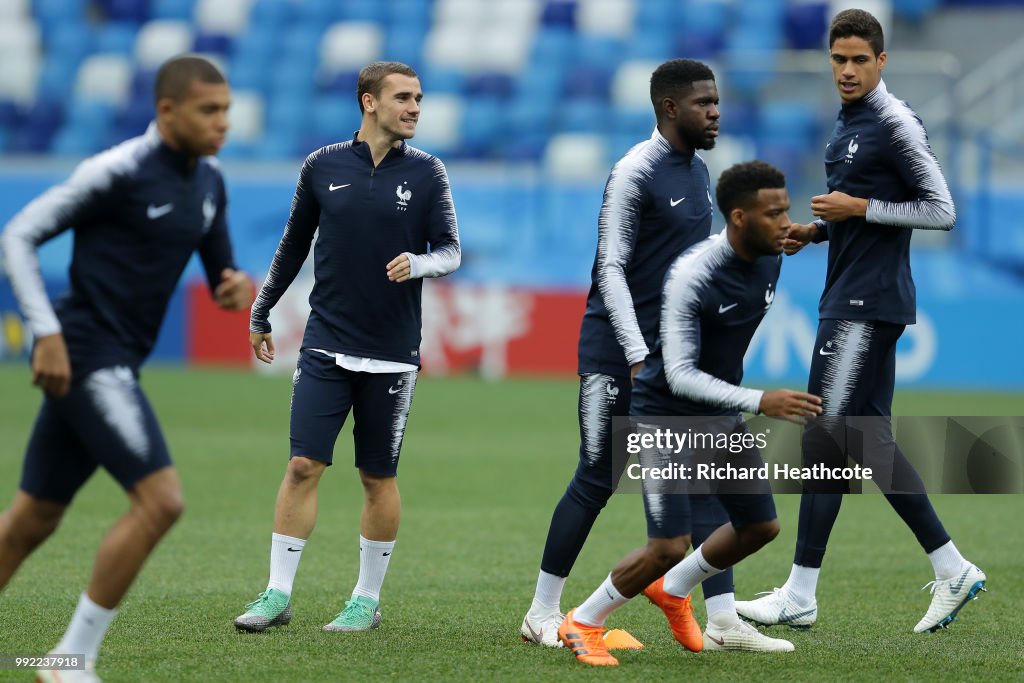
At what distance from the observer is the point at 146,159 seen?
4.77 meters

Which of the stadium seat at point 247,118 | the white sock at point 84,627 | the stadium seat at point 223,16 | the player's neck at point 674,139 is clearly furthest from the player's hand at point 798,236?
the stadium seat at point 223,16

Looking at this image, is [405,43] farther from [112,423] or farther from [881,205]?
[112,423]

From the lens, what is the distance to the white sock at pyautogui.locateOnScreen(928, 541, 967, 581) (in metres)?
6.40

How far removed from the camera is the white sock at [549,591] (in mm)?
6055

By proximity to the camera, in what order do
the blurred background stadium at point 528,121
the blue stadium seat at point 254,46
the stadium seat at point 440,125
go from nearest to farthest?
the blurred background stadium at point 528,121
the stadium seat at point 440,125
the blue stadium seat at point 254,46

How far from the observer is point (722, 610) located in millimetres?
5977

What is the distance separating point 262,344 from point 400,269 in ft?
3.04

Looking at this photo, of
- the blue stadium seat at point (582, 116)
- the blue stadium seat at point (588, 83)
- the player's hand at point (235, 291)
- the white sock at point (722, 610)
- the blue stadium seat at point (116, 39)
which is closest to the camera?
the player's hand at point (235, 291)

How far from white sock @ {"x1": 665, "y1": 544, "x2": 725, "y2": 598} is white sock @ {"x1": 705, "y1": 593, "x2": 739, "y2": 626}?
22 centimetres

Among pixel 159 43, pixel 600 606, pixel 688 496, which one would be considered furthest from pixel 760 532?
pixel 159 43

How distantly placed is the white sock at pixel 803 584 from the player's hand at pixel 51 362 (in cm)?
333

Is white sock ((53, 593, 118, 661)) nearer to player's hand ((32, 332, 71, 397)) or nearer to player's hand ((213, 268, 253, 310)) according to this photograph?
player's hand ((32, 332, 71, 397))

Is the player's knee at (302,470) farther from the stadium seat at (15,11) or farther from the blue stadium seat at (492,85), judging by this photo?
the stadium seat at (15,11)

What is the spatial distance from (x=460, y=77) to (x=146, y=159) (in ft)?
72.6
